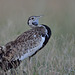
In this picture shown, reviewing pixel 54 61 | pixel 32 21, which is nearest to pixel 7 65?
pixel 54 61

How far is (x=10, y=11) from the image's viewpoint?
11.8m

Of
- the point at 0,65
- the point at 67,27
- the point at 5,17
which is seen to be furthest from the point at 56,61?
the point at 5,17

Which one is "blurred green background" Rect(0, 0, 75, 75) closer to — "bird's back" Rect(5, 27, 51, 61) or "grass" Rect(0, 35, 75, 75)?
"grass" Rect(0, 35, 75, 75)

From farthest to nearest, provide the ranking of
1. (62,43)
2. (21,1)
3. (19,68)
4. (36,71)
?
(21,1)
(62,43)
(19,68)
(36,71)

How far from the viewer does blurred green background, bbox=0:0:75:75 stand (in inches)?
284

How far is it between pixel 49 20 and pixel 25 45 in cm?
455

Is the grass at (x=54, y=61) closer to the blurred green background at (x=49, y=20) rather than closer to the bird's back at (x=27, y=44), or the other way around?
the blurred green background at (x=49, y=20)

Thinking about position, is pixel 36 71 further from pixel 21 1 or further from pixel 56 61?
pixel 21 1

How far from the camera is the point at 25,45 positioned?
6.19 meters

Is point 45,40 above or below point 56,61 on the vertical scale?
above

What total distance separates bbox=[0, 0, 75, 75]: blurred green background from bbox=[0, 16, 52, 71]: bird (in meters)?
0.43

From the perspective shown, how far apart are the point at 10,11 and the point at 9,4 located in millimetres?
749

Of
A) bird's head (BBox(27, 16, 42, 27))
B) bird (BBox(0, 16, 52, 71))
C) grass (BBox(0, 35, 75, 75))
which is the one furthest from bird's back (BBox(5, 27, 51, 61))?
bird's head (BBox(27, 16, 42, 27))

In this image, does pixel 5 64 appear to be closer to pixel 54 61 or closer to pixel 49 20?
pixel 54 61
